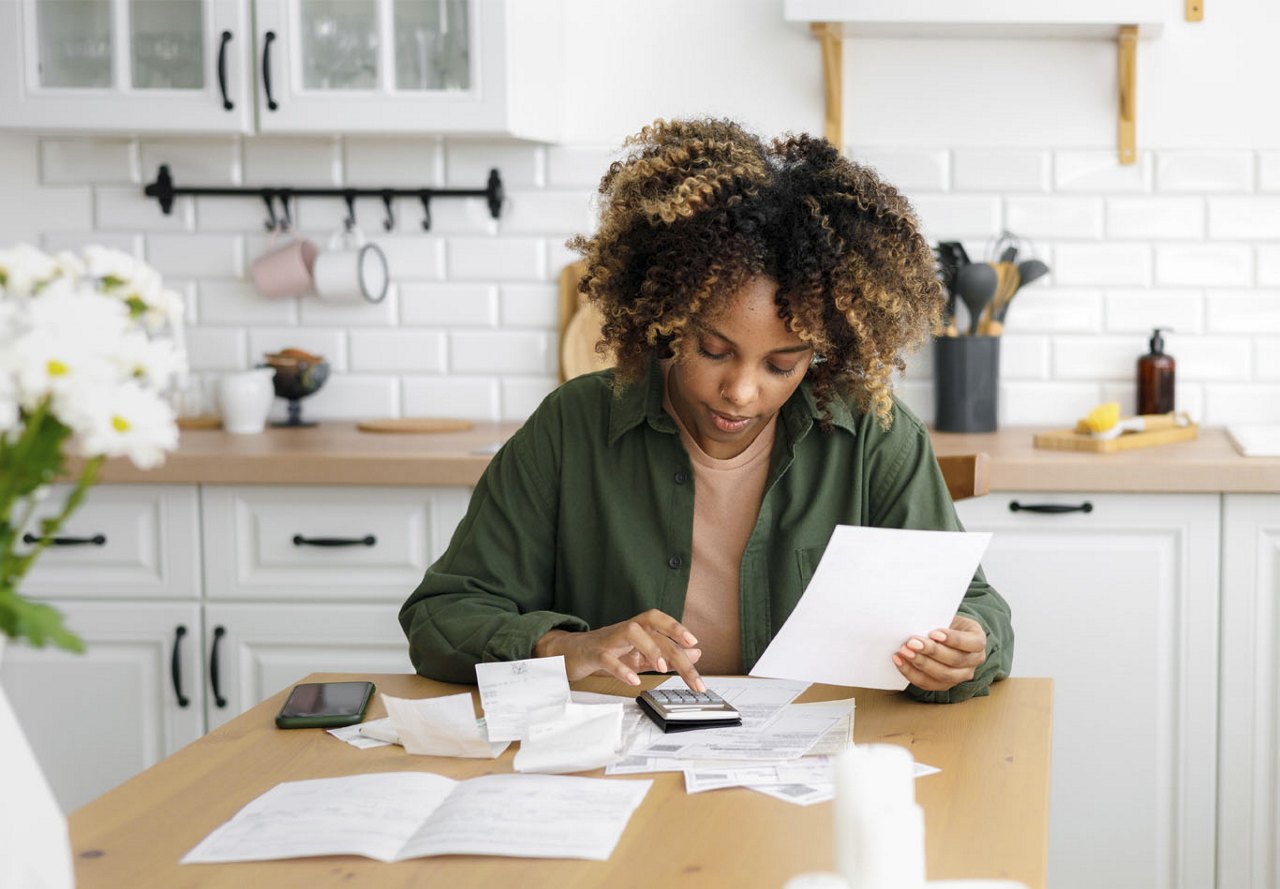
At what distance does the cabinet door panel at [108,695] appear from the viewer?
2.88 metres

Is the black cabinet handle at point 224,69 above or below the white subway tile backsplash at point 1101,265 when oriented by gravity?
above

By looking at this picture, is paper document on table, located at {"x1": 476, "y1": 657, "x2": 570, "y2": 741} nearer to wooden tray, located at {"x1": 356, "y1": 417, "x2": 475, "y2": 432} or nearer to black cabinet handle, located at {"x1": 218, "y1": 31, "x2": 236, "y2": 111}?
wooden tray, located at {"x1": 356, "y1": 417, "x2": 475, "y2": 432}

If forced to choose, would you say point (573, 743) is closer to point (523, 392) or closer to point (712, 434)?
point (712, 434)

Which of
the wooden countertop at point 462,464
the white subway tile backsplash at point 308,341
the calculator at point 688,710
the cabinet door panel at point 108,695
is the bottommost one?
the cabinet door panel at point 108,695

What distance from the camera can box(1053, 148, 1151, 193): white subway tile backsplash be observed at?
10.4ft

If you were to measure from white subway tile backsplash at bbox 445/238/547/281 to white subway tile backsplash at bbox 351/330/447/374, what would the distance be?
161 millimetres

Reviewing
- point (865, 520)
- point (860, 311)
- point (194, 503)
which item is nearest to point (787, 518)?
point (865, 520)

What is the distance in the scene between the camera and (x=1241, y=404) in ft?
10.5

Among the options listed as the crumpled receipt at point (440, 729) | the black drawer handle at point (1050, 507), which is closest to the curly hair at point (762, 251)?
the crumpled receipt at point (440, 729)

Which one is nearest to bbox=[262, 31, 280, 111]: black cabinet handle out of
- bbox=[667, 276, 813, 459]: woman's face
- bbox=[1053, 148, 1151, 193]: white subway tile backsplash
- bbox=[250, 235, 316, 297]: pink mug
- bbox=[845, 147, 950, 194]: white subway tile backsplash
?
bbox=[250, 235, 316, 297]: pink mug

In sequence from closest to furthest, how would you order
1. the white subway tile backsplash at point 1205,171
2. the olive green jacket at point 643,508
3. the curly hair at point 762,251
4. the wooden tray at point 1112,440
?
1. the curly hair at point 762,251
2. the olive green jacket at point 643,508
3. the wooden tray at point 1112,440
4. the white subway tile backsplash at point 1205,171

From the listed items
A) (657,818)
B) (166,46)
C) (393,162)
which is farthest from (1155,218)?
(657,818)

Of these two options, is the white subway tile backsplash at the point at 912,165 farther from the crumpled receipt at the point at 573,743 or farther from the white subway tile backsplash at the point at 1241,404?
the crumpled receipt at the point at 573,743

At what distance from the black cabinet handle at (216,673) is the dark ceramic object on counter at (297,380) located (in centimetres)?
61
